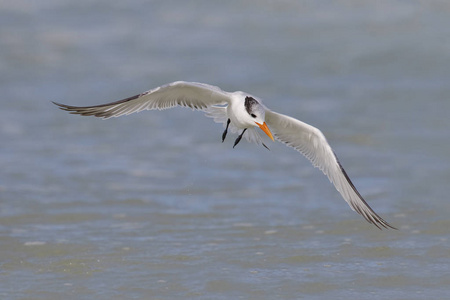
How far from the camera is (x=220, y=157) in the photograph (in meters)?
12.0

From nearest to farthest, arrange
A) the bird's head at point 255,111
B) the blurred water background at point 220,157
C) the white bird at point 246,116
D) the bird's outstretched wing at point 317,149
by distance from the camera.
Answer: the bird's head at point 255,111
the white bird at point 246,116
the bird's outstretched wing at point 317,149
the blurred water background at point 220,157

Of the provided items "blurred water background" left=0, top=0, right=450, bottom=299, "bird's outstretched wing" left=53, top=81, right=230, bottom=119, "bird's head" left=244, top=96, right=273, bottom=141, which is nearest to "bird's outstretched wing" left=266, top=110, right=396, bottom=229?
"bird's head" left=244, top=96, right=273, bottom=141

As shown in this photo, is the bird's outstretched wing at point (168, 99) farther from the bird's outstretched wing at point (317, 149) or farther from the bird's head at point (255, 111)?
the bird's outstretched wing at point (317, 149)

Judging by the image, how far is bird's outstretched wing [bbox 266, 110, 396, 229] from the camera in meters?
7.84

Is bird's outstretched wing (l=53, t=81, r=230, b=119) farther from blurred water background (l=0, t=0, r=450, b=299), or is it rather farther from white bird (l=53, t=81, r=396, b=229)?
blurred water background (l=0, t=0, r=450, b=299)

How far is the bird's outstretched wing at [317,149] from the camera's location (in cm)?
784

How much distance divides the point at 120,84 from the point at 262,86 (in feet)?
7.47

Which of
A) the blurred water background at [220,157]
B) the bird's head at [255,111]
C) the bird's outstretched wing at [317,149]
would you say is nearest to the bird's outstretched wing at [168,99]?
the bird's head at [255,111]

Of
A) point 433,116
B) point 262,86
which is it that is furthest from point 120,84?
point 433,116

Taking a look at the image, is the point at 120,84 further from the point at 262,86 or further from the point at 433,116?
the point at 433,116

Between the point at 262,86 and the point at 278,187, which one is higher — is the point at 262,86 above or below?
above

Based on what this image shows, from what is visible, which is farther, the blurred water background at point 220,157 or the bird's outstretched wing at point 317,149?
the blurred water background at point 220,157

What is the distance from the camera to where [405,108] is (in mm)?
13422

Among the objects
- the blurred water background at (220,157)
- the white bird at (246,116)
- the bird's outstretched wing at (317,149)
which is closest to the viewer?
the white bird at (246,116)
